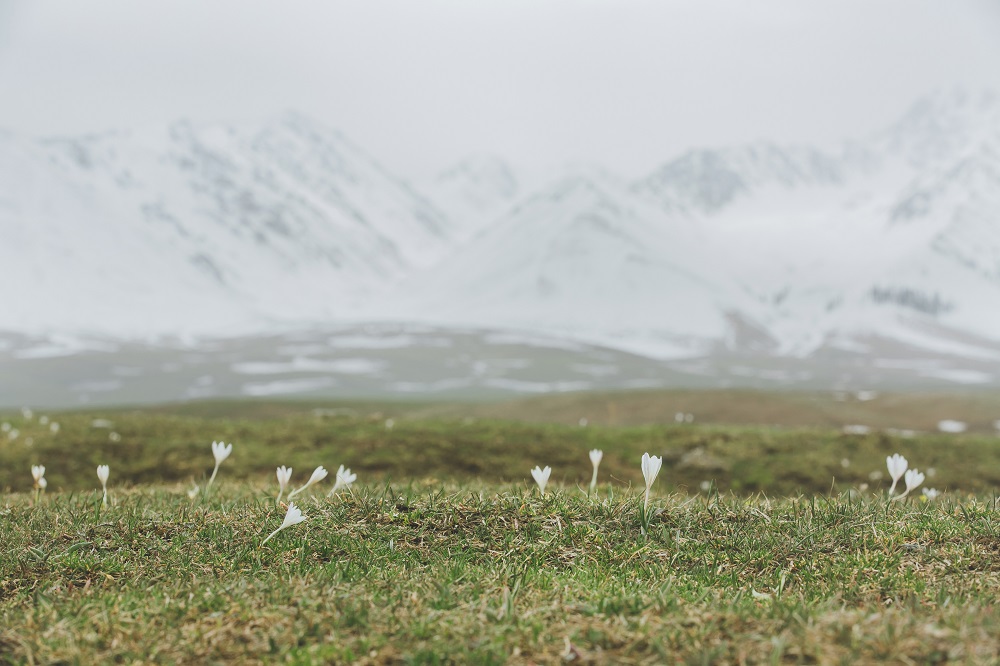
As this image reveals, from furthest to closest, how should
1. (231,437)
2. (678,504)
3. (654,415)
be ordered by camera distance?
(654,415)
(231,437)
(678,504)

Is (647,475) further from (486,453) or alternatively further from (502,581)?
(486,453)

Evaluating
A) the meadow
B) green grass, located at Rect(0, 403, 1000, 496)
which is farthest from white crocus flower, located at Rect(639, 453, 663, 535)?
green grass, located at Rect(0, 403, 1000, 496)

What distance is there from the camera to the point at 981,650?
10.9 ft

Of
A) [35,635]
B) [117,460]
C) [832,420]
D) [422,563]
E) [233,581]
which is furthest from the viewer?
[832,420]

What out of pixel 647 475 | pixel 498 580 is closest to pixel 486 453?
pixel 647 475

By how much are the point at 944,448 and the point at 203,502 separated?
90.9 ft

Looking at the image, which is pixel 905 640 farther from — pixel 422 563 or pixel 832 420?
pixel 832 420

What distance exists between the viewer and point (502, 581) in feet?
16.1

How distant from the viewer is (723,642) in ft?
11.8

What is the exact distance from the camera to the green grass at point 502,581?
146 inches

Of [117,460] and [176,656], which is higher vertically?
[176,656]

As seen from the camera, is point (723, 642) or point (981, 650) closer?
point (981, 650)

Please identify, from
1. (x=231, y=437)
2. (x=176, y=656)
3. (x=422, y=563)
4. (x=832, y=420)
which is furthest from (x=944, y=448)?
(x=832, y=420)

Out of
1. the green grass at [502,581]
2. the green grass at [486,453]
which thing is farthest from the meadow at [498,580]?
the green grass at [486,453]
